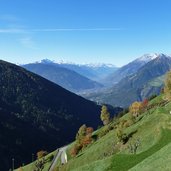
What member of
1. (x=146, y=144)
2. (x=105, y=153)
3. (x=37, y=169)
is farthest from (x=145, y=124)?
(x=37, y=169)

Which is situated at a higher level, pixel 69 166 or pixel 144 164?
pixel 144 164

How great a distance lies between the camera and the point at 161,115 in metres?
121

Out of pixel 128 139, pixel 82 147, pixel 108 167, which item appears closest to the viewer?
pixel 108 167

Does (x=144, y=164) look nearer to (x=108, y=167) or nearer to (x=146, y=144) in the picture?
(x=108, y=167)

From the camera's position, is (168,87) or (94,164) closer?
(94,164)

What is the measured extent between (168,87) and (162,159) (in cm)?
11568

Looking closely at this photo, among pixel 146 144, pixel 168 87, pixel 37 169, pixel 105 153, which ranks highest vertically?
pixel 168 87

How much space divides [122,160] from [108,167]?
158 inches

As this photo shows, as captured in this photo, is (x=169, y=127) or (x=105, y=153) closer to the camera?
(x=169, y=127)

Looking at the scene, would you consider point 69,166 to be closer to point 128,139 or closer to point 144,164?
point 128,139

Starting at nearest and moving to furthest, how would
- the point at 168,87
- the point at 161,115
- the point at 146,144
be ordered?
the point at 146,144, the point at 161,115, the point at 168,87

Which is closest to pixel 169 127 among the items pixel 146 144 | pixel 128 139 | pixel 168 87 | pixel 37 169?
pixel 146 144

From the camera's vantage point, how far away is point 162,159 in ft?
195

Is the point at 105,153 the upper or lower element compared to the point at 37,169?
upper
